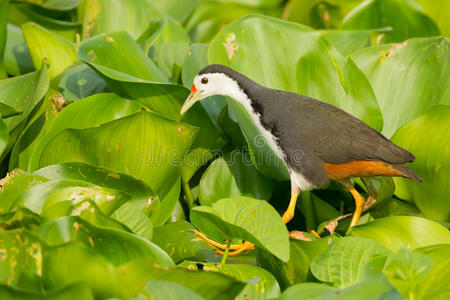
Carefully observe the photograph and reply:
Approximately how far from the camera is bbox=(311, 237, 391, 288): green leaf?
6.48 feet

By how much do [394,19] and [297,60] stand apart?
118 cm

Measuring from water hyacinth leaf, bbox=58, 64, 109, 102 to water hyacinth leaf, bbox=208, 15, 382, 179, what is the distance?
58 cm

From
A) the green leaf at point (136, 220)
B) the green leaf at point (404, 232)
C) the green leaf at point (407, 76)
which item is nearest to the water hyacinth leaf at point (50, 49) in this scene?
the green leaf at point (136, 220)

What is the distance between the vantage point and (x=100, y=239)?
188cm

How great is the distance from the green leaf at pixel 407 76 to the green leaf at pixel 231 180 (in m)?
0.64

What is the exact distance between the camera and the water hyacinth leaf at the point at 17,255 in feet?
5.86

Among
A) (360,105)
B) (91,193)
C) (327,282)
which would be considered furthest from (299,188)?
(91,193)

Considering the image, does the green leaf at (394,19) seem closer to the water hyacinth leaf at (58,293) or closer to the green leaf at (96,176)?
the green leaf at (96,176)

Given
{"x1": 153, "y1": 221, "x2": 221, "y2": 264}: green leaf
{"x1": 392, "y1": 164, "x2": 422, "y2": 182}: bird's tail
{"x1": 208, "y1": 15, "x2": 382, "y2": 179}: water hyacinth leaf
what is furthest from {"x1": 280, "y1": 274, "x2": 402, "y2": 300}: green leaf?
{"x1": 208, "y1": 15, "x2": 382, "y2": 179}: water hyacinth leaf

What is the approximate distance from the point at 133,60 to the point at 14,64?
3.46ft

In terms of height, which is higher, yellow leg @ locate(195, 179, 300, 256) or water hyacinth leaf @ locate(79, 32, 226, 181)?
water hyacinth leaf @ locate(79, 32, 226, 181)

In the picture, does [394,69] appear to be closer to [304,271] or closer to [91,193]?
[304,271]

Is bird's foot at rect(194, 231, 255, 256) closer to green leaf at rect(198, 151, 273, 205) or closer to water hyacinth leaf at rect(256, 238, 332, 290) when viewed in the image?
green leaf at rect(198, 151, 273, 205)

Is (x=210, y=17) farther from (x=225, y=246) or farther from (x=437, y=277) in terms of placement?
(x=437, y=277)
